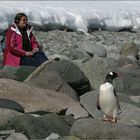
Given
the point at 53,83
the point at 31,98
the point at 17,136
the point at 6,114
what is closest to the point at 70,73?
the point at 53,83

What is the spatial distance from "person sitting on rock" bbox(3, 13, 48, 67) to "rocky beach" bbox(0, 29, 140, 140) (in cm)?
25

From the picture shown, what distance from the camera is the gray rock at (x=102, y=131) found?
6406 millimetres

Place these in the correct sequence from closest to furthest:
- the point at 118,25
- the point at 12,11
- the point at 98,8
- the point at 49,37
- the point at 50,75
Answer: the point at 50,75 < the point at 49,37 < the point at 12,11 < the point at 118,25 < the point at 98,8

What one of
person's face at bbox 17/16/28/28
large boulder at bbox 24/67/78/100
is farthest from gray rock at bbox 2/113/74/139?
person's face at bbox 17/16/28/28

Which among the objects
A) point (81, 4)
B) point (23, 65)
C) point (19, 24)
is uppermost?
point (19, 24)

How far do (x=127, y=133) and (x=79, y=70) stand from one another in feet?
11.4

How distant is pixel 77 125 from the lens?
6633 millimetres

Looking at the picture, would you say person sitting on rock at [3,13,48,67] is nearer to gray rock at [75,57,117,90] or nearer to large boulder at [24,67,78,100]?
gray rock at [75,57,117,90]

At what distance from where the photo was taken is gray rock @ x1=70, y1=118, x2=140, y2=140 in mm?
6406

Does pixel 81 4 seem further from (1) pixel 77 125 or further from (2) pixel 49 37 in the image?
(1) pixel 77 125

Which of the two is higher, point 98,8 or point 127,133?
point 127,133

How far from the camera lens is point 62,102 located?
817 centimetres

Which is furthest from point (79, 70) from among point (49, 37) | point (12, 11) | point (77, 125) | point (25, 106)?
point (12, 11)

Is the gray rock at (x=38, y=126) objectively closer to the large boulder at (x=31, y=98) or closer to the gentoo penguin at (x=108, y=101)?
the gentoo penguin at (x=108, y=101)
